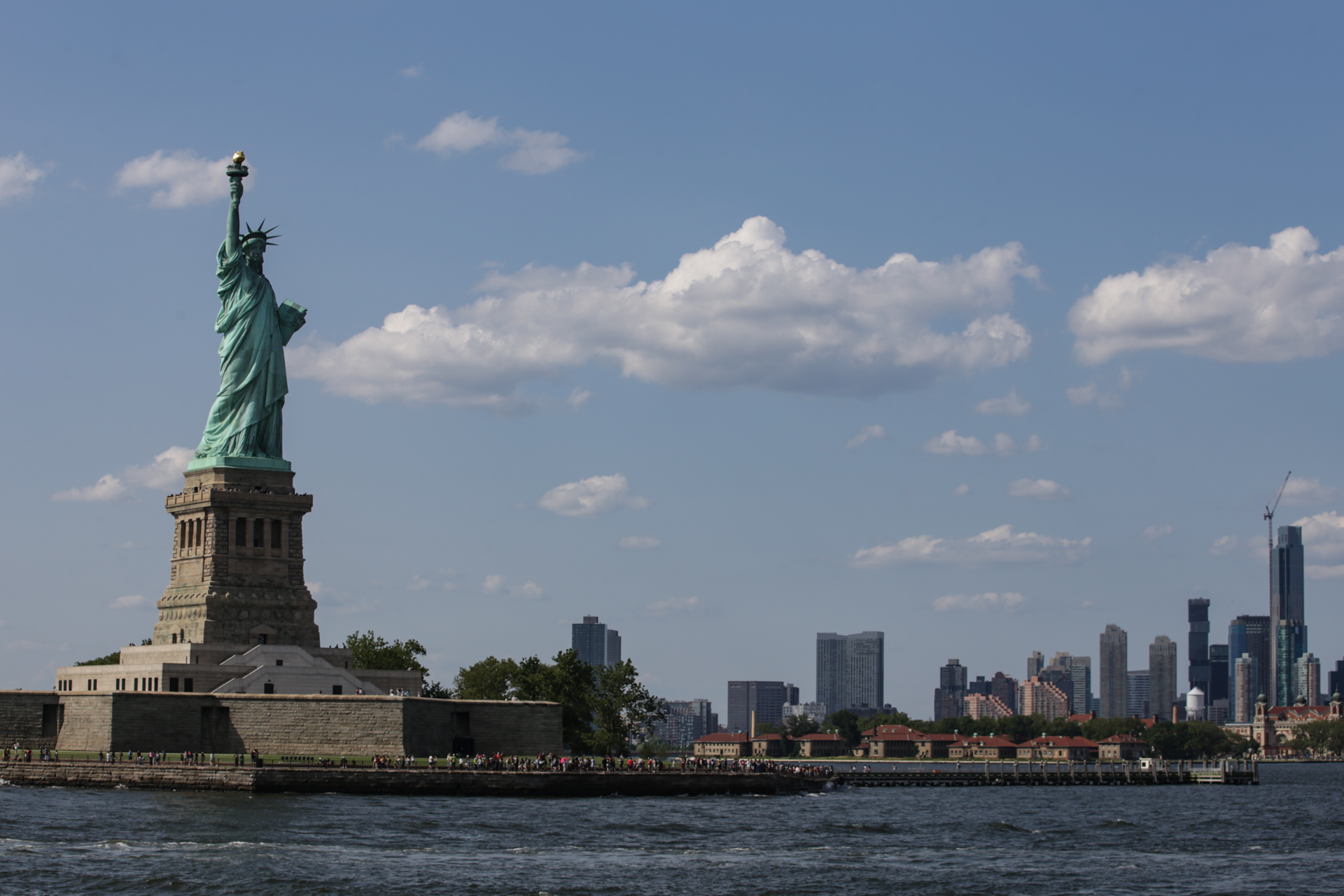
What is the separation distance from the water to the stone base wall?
212 inches

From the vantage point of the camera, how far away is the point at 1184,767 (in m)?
145

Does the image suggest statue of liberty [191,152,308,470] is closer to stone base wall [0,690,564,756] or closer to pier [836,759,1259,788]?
stone base wall [0,690,564,756]

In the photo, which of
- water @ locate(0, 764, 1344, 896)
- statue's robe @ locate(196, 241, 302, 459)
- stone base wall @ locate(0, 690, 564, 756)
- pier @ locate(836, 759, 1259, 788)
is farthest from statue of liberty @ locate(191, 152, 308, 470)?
pier @ locate(836, 759, 1259, 788)

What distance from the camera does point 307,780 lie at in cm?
8262

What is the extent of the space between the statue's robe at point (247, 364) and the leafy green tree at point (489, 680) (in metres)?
25.2

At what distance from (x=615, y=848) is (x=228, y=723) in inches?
1176

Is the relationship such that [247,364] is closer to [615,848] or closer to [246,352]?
[246,352]

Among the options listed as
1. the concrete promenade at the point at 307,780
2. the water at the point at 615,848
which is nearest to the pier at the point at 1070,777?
the water at the point at 615,848

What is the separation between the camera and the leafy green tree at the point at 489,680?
117375 mm

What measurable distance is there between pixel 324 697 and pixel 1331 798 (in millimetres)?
71535

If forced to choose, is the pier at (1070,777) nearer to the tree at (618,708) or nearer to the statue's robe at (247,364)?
the tree at (618,708)

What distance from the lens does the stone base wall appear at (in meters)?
86.2

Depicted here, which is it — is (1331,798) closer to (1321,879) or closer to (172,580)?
(1321,879)

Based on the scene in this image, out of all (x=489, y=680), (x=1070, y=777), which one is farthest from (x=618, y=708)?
(x=1070, y=777)
